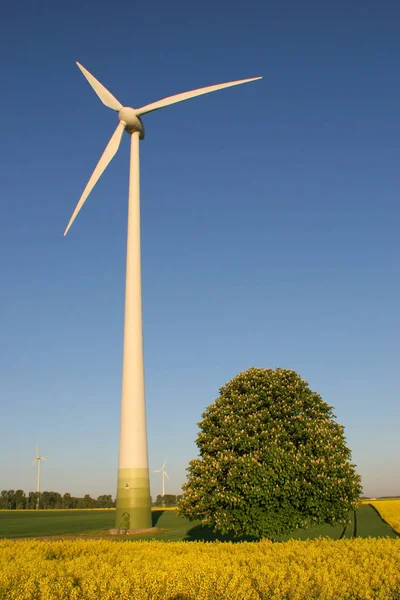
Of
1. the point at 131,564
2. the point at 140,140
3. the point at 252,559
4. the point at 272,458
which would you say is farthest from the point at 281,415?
the point at 140,140

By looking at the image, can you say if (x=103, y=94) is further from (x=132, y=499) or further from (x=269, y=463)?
(x=269, y=463)

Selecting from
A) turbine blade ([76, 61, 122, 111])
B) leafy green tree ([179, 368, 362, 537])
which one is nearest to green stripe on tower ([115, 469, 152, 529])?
leafy green tree ([179, 368, 362, 537])

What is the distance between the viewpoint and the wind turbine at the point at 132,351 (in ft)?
178

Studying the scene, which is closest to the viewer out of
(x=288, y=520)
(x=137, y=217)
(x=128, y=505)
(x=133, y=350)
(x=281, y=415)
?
(x=288, y=520)

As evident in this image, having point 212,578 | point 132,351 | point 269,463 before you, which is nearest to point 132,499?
point 132,351

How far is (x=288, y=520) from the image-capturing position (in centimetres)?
3628

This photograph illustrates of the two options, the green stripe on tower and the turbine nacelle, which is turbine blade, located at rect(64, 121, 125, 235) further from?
the green stripe on tower

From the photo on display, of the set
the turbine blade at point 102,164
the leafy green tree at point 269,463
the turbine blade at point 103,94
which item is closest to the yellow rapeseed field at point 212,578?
the leafy green tree at point 269,463

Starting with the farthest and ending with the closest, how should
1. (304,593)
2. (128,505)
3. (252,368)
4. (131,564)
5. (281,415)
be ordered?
(128,505), (252,368), (281,415), (131,564), (304,593)

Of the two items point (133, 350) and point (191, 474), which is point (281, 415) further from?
point (133, 350)

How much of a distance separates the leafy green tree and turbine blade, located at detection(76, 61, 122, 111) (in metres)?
45.1

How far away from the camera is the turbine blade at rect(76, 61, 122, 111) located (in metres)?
68.2

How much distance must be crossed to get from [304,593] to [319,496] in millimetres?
20409

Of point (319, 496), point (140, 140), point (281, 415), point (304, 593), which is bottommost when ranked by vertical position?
point (304, 593)
